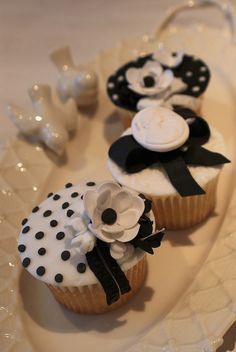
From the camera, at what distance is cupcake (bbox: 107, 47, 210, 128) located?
4.75 feet

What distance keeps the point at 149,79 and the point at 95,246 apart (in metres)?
0.60

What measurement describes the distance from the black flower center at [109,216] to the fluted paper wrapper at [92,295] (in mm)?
134

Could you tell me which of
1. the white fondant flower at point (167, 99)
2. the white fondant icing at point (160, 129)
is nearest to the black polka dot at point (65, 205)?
the white fondant icing at point (160, 129)

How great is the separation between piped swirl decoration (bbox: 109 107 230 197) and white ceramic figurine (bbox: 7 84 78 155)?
0.22 meters

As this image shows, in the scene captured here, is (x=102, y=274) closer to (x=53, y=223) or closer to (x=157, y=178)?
(x=53, y=223)

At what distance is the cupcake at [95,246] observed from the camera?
3.41ft

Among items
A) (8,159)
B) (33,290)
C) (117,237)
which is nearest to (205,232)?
(117,237)

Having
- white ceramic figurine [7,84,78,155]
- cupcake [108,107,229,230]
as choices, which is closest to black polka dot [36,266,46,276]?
cupcake [108,107,229,230]

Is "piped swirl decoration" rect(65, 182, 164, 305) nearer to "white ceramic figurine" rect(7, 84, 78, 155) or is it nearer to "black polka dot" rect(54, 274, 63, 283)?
"black polka dot" rect(54, 274, 63, 283)

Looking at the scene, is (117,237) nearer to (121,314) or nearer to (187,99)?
(121,314)

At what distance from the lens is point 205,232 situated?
1.31 m

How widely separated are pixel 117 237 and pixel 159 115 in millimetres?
400

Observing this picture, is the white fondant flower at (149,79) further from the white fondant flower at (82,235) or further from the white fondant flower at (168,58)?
the white fondant flower at (82,235)

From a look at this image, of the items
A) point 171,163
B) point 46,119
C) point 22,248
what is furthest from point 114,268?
point 46,119
